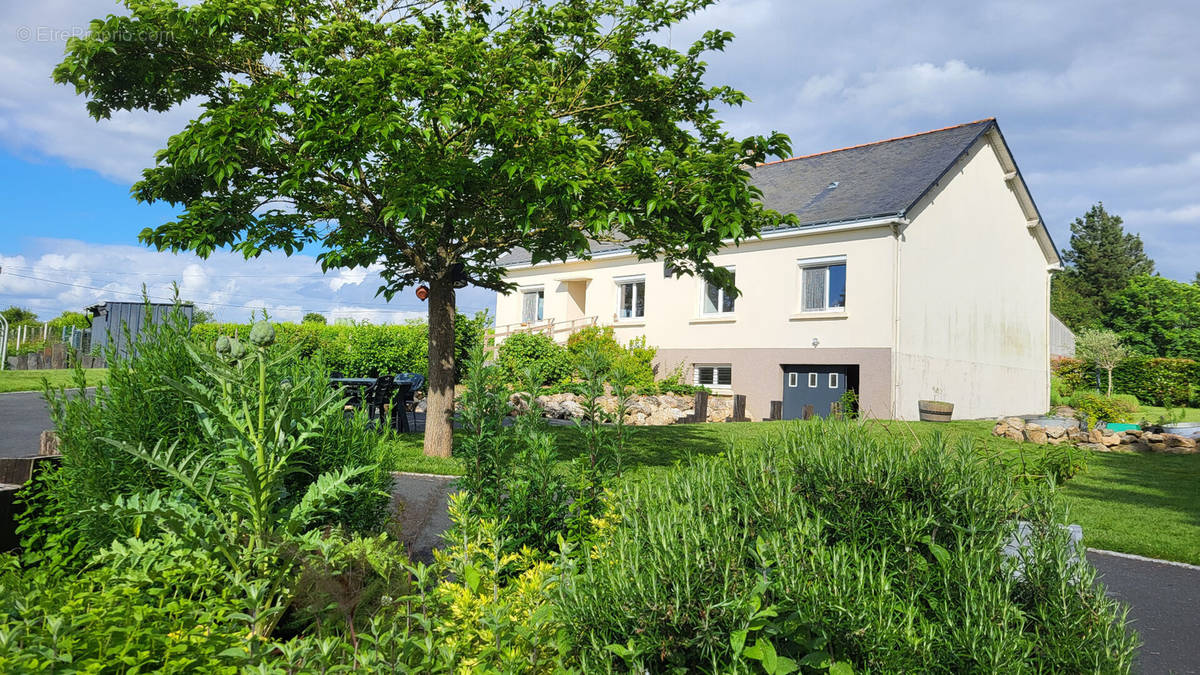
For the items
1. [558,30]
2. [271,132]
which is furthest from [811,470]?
[558,30]

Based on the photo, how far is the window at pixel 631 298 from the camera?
2506 cm

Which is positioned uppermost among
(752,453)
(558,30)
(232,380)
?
(558,30)

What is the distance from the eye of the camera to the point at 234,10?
26.0 ft

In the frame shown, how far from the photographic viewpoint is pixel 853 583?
2.30 m

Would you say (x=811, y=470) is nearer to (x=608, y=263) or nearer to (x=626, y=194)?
(x=626, y=194)

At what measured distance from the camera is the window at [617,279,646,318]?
25062 millimetres

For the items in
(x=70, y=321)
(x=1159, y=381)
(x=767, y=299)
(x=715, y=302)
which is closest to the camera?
(x=767, y=299)

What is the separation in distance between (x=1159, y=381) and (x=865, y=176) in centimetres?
2214

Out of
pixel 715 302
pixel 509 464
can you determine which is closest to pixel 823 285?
pixel 715 302

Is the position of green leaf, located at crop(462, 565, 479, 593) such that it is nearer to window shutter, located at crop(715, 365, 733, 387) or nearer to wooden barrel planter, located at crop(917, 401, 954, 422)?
wooden barrel planter, located at crop(917, 401, 954, 422)

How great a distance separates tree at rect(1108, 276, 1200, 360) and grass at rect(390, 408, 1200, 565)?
122 feet

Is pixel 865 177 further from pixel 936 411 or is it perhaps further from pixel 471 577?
pixel 471 577

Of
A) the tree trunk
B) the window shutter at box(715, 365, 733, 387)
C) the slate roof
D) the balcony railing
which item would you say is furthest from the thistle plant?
the balcony railing

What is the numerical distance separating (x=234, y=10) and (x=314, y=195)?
226 cm
